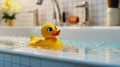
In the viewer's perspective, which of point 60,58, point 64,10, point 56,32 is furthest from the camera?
point 64,10

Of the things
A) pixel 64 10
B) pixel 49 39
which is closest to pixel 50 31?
pixel 49 39

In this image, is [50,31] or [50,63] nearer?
[50,63]

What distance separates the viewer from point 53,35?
2.74 feet

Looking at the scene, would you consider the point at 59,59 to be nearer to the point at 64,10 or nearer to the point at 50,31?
the point at 50,31

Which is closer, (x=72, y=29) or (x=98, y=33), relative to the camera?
(x=98, y=33)

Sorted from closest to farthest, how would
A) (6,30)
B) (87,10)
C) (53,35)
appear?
1. (53,35)
2. (87,10)
3. (6,30)

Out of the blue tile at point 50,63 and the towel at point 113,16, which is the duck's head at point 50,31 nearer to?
the blue tile at point 50,63

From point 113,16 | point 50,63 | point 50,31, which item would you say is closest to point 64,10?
point 113,16

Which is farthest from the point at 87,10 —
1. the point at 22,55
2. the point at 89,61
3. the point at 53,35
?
the point at 89,61

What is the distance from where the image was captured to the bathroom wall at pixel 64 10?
1.70 meters

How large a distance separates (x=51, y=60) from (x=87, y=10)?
47.7 inches

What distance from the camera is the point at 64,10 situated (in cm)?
197

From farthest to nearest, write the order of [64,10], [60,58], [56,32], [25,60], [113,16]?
1. [64,10]
2. [113,16]
3. [56,32]
4. [25,60]
5. [60,58]

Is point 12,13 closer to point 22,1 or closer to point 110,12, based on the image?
point 22,1
